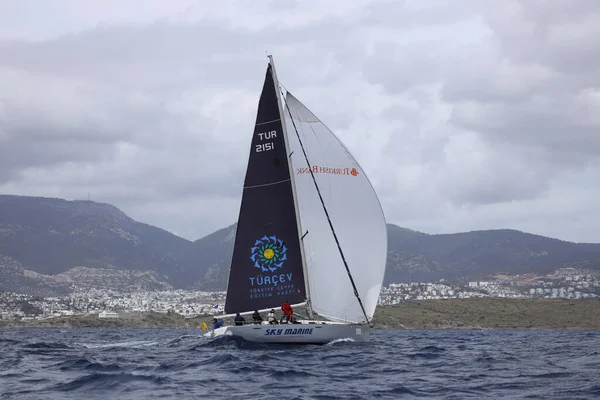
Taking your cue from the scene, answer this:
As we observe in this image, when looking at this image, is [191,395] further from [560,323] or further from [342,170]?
[560,323]

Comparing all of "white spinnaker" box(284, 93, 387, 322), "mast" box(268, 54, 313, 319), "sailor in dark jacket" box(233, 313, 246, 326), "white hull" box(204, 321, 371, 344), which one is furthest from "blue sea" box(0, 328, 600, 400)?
"mast" box(268, 54, 313, 319)

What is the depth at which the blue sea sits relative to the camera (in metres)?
28.6

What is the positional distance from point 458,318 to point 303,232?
11129 centimetres

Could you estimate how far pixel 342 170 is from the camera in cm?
4897

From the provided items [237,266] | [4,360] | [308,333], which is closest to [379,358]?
[308,333]

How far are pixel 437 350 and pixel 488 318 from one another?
107 m

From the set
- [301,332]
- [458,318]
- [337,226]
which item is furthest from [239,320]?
[458,318]

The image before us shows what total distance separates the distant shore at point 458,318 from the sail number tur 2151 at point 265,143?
9677cm

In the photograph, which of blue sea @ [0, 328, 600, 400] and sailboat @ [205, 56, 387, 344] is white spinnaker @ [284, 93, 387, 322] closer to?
sailboat @ [205, 56, 387, 344]

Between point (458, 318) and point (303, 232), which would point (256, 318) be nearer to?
point (303, 232)

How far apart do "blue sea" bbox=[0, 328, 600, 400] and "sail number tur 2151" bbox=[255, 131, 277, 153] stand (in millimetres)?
11957

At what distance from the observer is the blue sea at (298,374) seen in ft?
93.8

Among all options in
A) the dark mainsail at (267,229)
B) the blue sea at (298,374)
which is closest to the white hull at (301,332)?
the blue sea at (298,374)

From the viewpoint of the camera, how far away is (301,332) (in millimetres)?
→ 46031
